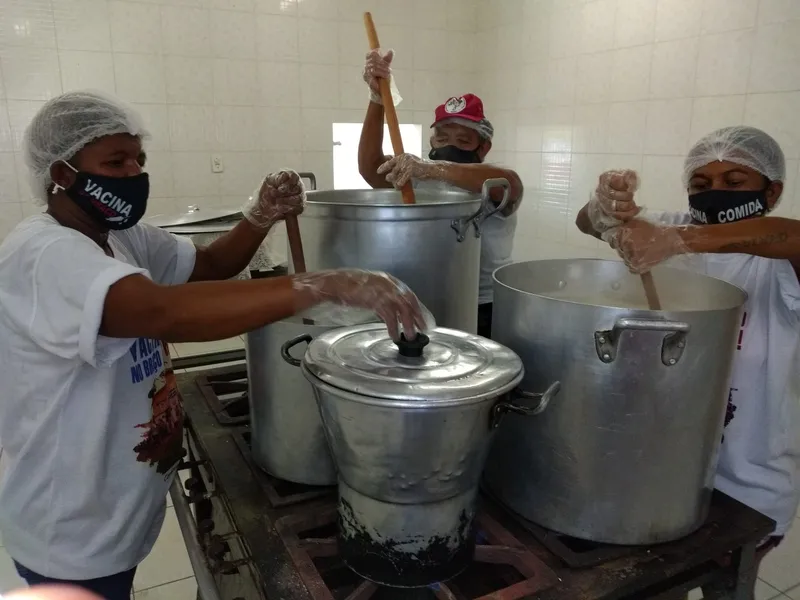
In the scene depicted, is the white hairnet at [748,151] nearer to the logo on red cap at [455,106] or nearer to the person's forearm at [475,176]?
the person's forearm at [475,176]

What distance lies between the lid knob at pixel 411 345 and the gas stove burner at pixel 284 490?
315 millimetres

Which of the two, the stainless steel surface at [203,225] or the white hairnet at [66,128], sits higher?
the white hairnet at [66,128]

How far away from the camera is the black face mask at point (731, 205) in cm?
105

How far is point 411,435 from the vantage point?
60 centimetres

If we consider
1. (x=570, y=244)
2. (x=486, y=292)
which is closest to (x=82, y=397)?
(x=486, y=292)

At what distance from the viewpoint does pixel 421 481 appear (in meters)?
0.64

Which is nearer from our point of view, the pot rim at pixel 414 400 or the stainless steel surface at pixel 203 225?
the pot rim at pixel 414 400

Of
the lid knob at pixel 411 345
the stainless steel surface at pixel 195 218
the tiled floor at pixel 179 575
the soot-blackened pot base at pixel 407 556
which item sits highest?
the stainless steel surface at pixel 195 218

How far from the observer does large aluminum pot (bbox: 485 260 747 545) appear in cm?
67

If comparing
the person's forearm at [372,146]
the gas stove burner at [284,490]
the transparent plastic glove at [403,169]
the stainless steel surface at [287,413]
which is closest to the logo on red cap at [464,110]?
the person's forearm at [372,146]

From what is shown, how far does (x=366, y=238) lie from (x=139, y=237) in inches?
17.4

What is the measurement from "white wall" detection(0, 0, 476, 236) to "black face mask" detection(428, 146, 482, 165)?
164 cm

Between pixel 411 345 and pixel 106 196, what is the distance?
1.69 ft

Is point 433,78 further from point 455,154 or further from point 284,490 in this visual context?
point 284,490
